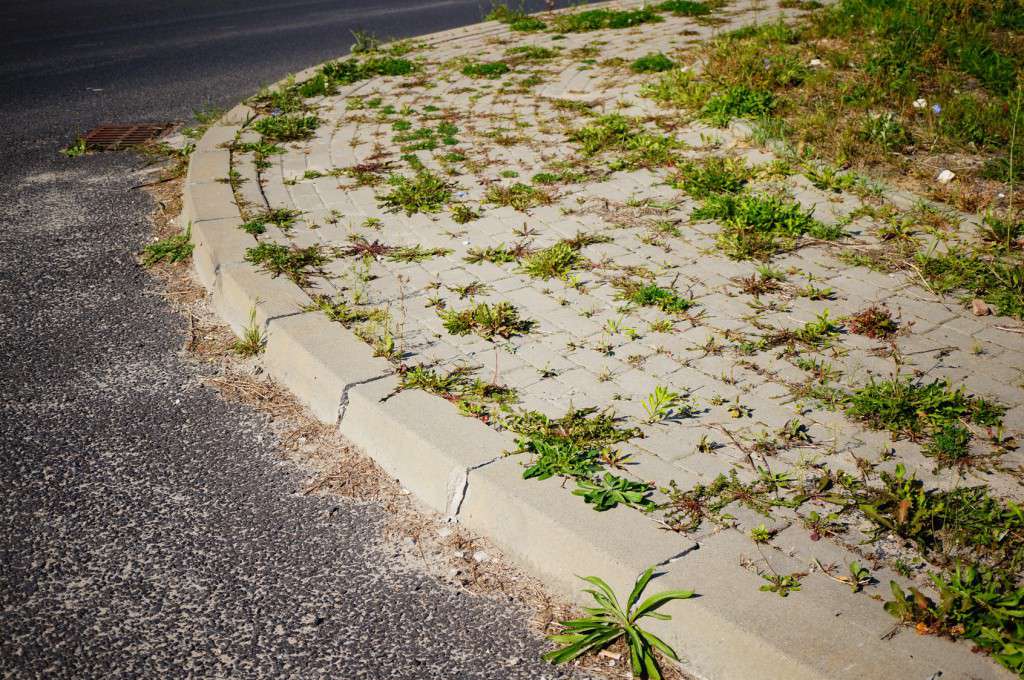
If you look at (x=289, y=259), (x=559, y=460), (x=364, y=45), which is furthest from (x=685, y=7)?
(x=559, y=460)

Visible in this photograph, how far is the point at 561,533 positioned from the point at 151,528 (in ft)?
4.88

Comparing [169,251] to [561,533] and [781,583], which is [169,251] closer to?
[561,533]

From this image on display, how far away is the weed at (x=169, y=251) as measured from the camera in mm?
4832

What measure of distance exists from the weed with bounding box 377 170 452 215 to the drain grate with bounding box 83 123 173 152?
9.22 ft

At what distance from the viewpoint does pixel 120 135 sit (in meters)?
6.93

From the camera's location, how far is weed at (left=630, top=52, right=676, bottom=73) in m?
7.88

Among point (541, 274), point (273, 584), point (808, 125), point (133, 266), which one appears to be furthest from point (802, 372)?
point (133, 266)

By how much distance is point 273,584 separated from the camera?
2.58 metres

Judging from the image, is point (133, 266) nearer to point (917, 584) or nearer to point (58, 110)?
point (58, 110)

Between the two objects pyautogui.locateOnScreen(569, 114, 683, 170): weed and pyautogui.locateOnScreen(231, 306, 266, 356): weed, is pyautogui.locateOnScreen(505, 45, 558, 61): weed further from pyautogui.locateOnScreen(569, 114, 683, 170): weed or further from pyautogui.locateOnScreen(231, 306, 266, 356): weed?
pyautogui.locateOnScreen(231, 306, 266, 356): weed

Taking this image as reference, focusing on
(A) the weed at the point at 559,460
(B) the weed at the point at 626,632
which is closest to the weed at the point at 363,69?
(A) the weed at the point at 559,460

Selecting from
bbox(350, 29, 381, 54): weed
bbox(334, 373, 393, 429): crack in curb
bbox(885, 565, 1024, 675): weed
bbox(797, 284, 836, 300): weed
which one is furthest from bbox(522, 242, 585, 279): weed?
bbox(350, 29, 381, 54): weed

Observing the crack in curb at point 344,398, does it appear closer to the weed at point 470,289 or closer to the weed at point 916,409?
the weed at point 470,289

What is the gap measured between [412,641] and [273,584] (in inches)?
21.1
